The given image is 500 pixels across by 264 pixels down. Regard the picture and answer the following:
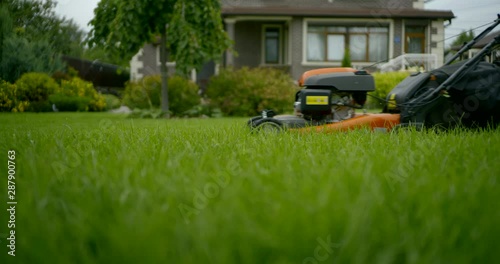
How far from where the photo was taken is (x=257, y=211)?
157 cm

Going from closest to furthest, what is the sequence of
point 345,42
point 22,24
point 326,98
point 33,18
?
point 22,24 → point 33,18 → point 326,98 → point 345,42

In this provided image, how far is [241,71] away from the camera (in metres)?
13.7

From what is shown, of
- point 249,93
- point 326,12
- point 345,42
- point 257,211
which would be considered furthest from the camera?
point 345,42

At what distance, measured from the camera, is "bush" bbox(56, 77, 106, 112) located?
49.6ft

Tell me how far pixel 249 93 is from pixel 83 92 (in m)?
5.75

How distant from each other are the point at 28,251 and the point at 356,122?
3949 mm

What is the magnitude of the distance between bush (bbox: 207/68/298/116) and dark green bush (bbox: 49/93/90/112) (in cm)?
411

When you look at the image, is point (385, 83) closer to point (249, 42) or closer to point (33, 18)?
point (249, 42)

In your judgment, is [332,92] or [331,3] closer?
[332,92]

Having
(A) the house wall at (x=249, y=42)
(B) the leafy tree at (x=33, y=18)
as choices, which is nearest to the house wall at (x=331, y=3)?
(A) the house wall at (x=249, y=42)

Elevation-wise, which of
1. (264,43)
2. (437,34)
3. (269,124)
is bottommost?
(269,124)

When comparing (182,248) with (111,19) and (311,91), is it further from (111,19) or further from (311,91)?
(111,19)

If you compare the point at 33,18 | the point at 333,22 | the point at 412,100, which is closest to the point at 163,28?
the point at 33,18

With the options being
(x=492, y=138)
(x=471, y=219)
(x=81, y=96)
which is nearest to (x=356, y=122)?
(x=492, y=138)
